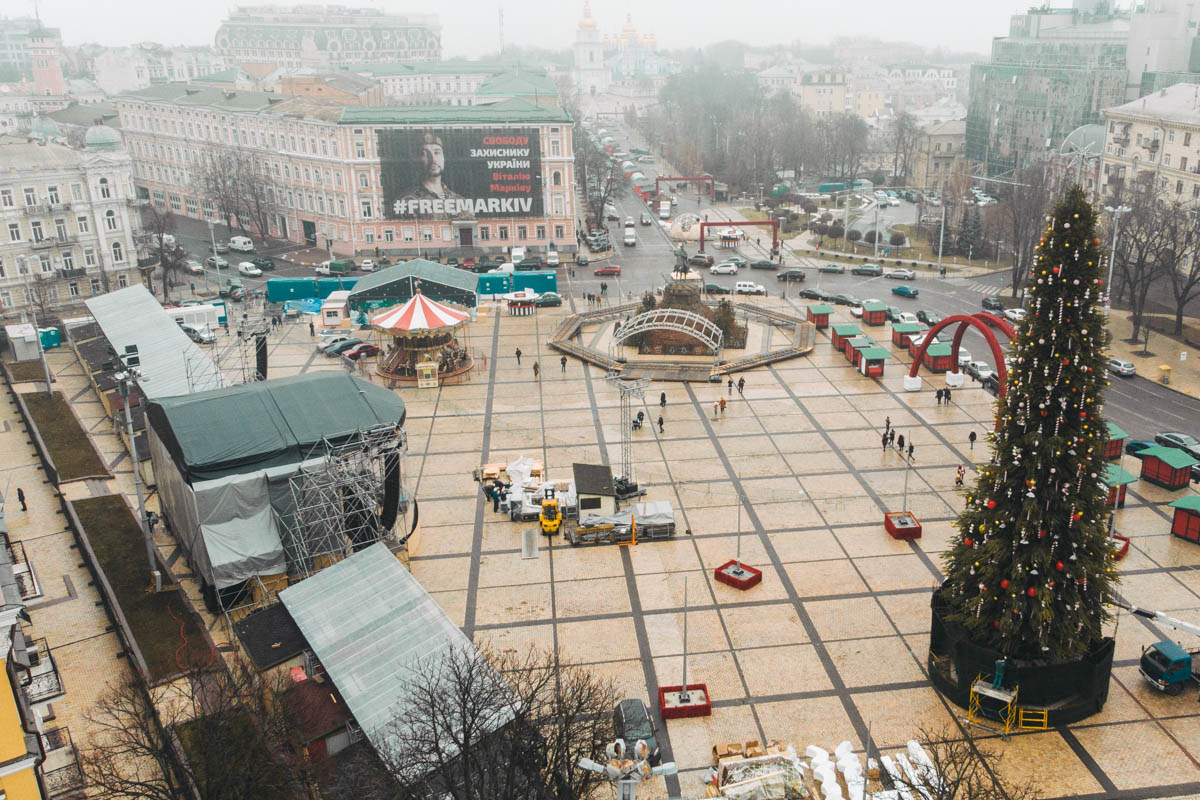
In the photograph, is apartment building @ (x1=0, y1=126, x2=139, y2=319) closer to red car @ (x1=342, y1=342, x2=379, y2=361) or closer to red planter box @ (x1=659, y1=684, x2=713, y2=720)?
red car @ (x1=342, y1=342, x2=379, y2=361)

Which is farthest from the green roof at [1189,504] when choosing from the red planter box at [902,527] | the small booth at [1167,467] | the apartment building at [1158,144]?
the apartment building at [1158,144]

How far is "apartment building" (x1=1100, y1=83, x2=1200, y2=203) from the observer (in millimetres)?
80062

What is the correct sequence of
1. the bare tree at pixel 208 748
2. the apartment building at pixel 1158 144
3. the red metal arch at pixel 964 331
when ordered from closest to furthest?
the bare tree at pixel 208 748 < the red metal arch at pixel 964 331 < the apartment building at pixel 1158 144

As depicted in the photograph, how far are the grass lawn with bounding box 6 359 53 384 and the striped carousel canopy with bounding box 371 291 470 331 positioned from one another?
866 inches

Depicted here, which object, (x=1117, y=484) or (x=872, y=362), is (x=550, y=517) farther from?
(x=872, y=362)

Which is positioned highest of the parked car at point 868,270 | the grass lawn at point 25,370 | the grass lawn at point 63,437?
the parked car at point 868,270

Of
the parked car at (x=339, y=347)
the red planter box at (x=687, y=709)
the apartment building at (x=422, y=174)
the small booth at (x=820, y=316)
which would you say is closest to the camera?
the red planter box at (x=687, y=709)

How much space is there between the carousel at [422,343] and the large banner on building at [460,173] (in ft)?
103

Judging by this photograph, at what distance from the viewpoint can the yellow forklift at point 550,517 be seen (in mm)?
40719

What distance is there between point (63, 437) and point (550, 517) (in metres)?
28.5

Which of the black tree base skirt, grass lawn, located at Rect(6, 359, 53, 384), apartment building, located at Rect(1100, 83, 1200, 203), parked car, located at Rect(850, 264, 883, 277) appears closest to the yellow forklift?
the black tree base skirt

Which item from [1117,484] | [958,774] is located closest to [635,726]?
[958,774]

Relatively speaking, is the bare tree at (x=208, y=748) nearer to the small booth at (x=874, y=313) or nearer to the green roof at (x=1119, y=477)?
the green roof at (x=1119, y=477)

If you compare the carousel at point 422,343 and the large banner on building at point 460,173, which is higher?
the large banner on building at point 460,173
